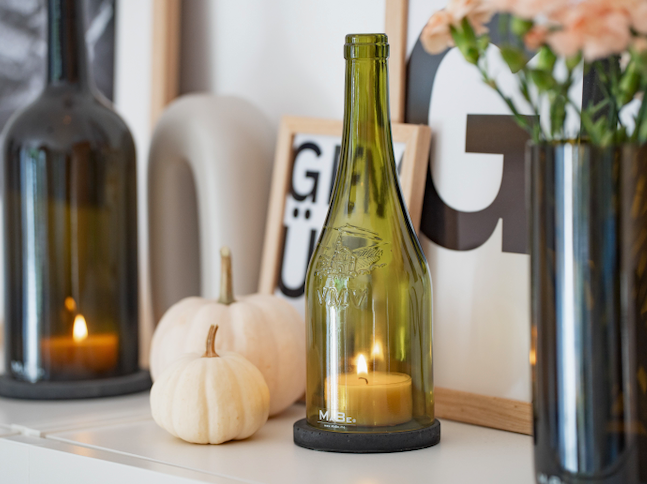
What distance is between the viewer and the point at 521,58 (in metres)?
0.49

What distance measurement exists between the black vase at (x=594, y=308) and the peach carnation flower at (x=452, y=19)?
0.31ft

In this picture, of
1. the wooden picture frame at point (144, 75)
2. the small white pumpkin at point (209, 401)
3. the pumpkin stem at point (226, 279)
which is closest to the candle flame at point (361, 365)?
the small white pumpkin at point (209, 401)

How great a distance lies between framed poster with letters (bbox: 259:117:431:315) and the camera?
36.1 inches

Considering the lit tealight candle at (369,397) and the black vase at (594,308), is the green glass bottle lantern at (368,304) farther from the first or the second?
the black vase at (594,308)

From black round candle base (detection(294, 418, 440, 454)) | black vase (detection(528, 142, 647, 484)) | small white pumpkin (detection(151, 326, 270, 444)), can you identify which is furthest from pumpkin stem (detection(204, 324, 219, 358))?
black vase (detection(528, 142, 647, 484))

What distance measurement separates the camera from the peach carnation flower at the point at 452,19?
495 mm

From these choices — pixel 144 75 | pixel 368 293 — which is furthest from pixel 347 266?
pixel 144 75

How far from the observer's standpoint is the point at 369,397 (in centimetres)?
66

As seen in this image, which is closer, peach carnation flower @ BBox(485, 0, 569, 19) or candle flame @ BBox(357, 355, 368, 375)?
peach carnation flower @ BBox(485, 0, 569, 19)

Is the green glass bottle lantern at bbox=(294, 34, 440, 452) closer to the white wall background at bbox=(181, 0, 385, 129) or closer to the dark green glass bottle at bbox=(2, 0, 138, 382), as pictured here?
the white wall background at bbox=(181, 0, 385, 129)

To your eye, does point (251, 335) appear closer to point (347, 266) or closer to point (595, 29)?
point (347, 266)

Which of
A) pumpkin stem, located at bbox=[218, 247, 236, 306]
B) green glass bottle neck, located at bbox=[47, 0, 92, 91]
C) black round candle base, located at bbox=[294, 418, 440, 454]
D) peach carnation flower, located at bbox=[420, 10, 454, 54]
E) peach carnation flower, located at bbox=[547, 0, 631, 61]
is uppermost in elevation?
green glass bottle neck, located at bbox=[47, 0, 92, 91]

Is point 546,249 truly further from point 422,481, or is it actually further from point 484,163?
point 484,163

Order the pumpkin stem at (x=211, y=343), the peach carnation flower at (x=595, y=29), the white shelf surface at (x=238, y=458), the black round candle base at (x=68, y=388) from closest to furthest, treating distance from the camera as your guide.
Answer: the peach carnation flower at (x=595, y=29) < the white shelf surface at (x=238, y=458) < the pumpkin stem at (x=211, y=343) < the black round candle base at (x=68, y=388)
